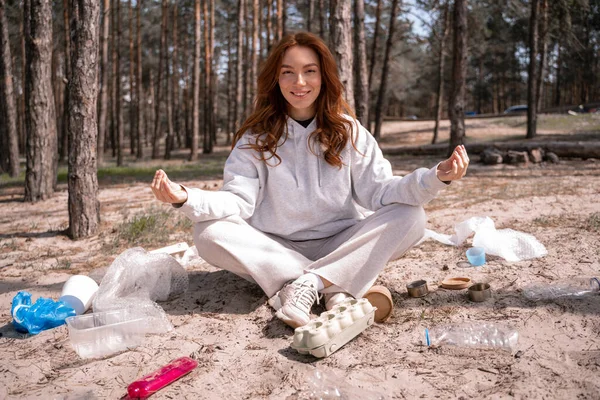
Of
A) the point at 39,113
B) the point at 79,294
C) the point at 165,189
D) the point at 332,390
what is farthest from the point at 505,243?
the point at 39,113

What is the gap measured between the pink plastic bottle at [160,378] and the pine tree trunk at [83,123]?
321 centimetres

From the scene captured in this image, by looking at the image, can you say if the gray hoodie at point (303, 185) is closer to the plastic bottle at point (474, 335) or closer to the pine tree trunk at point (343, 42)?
the plastic bottle at point (474, 335)

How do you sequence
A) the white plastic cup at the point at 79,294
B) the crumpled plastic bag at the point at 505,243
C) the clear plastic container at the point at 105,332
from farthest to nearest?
1. the crumpled plastic bag at the point at 505,243
2. the white plastic cup at the point at 79,294
3. the clear plastic container at the point at 105,332

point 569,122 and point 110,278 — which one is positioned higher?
point 569,122

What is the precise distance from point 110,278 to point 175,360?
1011mm

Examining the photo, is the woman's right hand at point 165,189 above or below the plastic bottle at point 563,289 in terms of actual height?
above

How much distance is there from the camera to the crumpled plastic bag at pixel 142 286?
2777 millimetres

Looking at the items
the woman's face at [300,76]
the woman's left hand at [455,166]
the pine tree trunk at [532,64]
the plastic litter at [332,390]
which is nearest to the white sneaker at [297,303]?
the plastic litter at [332,390]

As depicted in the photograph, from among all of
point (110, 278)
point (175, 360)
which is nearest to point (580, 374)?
point (175, 360)

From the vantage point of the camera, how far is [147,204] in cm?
694

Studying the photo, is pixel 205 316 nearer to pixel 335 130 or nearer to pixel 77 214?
pixel 335 130

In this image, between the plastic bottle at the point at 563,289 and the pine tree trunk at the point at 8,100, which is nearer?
the plastic bottle at the point at 563,289

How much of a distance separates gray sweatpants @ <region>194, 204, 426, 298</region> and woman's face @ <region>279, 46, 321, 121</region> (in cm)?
81

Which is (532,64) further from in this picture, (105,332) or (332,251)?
(105,332)
